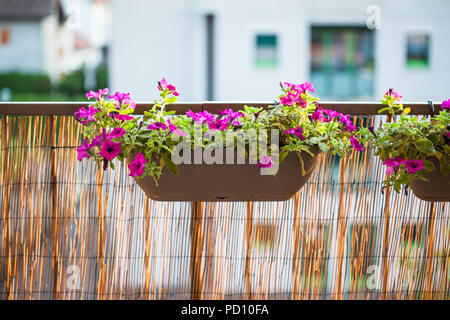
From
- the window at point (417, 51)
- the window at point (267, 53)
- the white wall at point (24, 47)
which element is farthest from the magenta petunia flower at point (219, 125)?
the white wall at point (24, 47)

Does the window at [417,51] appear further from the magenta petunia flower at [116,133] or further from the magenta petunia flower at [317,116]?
the magenta petunia flower at [116,133]

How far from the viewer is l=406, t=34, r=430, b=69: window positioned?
37.7 ft

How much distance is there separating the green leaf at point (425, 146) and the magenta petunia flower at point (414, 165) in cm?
3

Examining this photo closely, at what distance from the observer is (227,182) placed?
124 centimetres

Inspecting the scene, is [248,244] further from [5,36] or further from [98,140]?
[5,36]

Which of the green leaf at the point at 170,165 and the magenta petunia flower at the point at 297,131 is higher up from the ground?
the magenta petunia flower at the point at 297,131

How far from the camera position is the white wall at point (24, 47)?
75.1 feet

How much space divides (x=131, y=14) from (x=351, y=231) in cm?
1098

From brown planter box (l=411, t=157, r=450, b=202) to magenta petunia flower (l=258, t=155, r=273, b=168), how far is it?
400 mm

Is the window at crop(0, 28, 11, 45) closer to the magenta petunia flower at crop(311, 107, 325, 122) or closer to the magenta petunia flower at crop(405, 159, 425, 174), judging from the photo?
the magenta petunia flower at crop(311, 107, 325, 122)

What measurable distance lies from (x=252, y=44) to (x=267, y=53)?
0.51 m

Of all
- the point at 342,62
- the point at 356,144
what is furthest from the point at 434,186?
the point at 342,62

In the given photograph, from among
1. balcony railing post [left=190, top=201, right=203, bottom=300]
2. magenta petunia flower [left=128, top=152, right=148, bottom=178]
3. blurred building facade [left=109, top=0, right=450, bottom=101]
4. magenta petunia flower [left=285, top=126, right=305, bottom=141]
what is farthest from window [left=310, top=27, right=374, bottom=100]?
magenta petunia flower [left=128, top=152, right=148, bottom=178]

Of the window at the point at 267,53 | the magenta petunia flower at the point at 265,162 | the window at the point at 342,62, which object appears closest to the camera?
the magenta petunia flower at the point at 265,162
